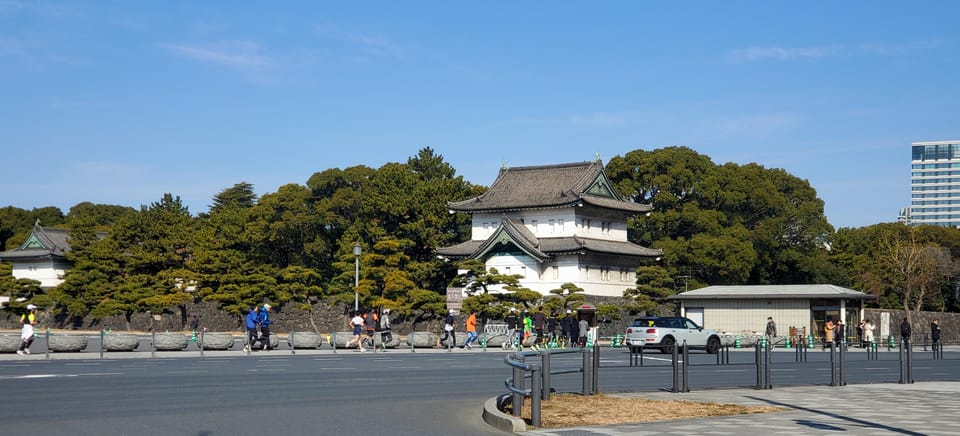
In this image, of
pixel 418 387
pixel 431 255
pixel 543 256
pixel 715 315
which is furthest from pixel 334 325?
pixel 418 387

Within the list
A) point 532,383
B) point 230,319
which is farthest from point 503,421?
point 230,319

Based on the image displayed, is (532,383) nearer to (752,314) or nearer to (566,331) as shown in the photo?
(566,331)

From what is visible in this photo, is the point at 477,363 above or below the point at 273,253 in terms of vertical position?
below

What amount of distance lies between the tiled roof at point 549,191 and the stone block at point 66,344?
41.6 m

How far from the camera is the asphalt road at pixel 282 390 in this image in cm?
1392

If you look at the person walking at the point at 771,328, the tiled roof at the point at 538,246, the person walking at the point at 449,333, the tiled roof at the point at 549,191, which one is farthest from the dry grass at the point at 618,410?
the tiled roof at the point at 549,191

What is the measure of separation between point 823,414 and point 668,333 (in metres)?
29.5

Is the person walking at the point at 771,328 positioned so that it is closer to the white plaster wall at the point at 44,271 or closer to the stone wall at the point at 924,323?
the stone wall at the point at 924,323

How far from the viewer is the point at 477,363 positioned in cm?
3303

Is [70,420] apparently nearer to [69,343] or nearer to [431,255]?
[69,343]

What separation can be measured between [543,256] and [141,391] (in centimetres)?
5351

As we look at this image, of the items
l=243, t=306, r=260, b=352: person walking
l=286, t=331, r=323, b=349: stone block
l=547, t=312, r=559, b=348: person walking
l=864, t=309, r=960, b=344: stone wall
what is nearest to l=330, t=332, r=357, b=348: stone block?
l=286, t=331, r=323, b=349: stone block

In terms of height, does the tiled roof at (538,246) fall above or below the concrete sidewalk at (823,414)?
above

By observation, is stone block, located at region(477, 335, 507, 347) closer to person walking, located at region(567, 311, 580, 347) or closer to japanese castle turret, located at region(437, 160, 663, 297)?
person walking, located at region(567, 311, 580, 347)
